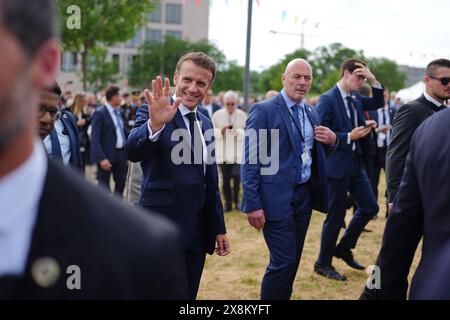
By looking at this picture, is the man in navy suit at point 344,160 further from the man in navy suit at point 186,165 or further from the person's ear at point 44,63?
the person's ear at point 44,63

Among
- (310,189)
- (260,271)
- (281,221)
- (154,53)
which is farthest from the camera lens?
(154,53)

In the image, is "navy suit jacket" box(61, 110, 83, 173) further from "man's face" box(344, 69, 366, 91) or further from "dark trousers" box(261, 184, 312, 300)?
"man's face" box(344, 69, 366, 91)

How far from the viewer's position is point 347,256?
6449mm

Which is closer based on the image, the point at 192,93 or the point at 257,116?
the point at 192,93

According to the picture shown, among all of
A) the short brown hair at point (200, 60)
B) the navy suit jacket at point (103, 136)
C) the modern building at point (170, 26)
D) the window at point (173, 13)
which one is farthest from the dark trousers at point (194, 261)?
the window at point (173, 13)

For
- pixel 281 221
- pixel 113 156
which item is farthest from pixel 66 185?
pixel 113 156

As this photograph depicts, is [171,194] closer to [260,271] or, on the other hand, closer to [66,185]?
[66,185]

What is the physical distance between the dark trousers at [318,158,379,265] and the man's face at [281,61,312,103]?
1661 millimetres

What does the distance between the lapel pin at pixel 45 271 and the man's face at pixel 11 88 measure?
10.9 inches

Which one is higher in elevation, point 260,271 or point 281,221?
point 281,221

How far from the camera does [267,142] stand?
4547 mm

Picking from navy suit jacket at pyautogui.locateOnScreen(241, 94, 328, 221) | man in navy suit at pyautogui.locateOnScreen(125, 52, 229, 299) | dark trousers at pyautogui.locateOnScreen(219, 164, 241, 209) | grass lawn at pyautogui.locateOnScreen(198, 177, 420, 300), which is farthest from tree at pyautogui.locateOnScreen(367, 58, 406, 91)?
man in navy suit at pyautogui.locateOnScreen(125, 52, 229, 299)

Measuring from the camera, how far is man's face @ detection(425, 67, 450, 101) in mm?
4715
